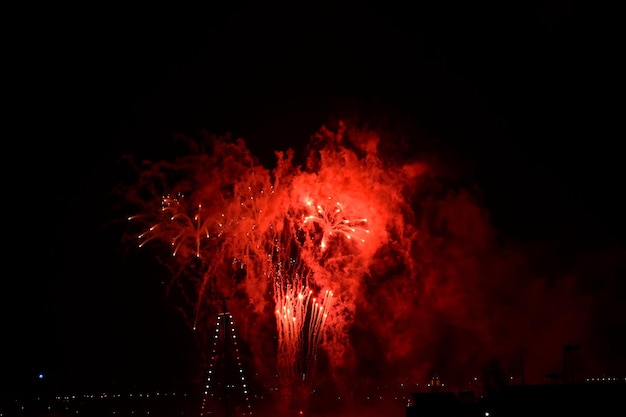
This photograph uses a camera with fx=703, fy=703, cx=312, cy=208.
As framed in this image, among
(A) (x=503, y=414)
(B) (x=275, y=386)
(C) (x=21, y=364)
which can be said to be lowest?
(A) (x=503, y=414)

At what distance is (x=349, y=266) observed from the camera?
24141 millimetres

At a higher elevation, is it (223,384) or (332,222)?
(332,222)

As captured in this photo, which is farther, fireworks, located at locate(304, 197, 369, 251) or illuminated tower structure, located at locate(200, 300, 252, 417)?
illuminated tower structure, located at locate(200, 300, 252, 417)

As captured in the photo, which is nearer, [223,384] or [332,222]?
[332,222]

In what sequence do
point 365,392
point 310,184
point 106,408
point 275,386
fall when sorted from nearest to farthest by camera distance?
1. point 310,184
2. point 275,386
3. point 106,408
4. point 365,392

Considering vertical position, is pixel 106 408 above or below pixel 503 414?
above

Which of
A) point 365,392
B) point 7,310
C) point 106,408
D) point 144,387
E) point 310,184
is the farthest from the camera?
point 144,387

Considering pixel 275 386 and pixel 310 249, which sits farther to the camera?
pixel 275 386

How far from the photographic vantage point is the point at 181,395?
50.8m

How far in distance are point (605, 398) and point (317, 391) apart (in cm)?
2445

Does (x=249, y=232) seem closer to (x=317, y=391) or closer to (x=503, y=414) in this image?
(x=503, y=414)

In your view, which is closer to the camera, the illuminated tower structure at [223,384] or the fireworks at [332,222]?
the fireworks at [332,222]

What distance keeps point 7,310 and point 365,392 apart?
77.7 feet

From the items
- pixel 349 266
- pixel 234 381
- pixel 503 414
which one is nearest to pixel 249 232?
pixel 349 266
